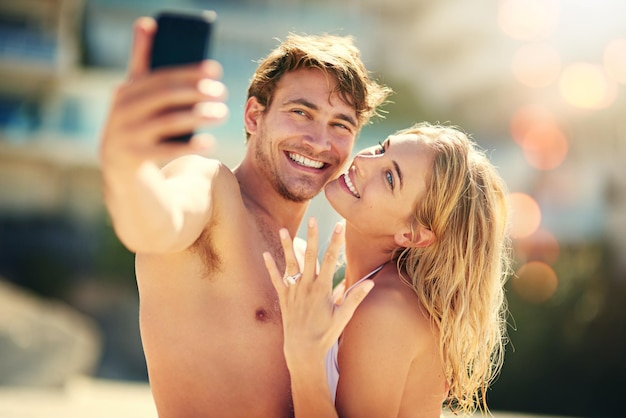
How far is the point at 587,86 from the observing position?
65.4ft

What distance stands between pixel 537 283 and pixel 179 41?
54.4 feet

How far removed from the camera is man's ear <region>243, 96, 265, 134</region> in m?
4.09

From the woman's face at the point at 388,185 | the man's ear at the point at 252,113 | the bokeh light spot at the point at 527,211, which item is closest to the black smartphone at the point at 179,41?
the woman's face at the point at 388,185

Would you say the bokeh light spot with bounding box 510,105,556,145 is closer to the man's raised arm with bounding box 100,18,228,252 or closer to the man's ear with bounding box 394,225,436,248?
the man's ear with bounding box 394,225,436,248

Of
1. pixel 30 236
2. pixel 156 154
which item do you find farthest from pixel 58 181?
pixel 156 154

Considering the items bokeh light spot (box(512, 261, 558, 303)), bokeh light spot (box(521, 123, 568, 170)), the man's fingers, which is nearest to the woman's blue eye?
the man's fingers

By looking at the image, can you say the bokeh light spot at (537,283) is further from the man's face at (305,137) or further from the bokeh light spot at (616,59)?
the man's face at (305,137)

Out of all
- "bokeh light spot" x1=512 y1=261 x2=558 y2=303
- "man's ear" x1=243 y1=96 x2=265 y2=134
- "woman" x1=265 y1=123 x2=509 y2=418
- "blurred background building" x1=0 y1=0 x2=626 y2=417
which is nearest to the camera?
"woman" x1=265 y1=123 x2=509 y2=418

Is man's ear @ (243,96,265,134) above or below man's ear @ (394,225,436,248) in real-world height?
above

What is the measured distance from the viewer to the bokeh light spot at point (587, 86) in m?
19.1

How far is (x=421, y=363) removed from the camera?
329 cm

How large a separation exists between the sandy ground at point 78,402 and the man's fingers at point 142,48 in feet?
24.7

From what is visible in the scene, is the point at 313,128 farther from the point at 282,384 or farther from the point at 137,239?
the point at 137,239

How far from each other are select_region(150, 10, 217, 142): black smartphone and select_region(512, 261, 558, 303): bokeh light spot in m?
16.1
